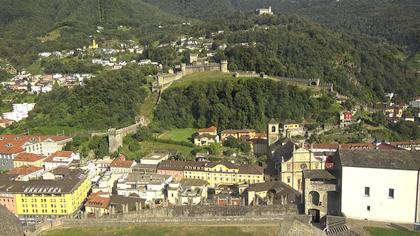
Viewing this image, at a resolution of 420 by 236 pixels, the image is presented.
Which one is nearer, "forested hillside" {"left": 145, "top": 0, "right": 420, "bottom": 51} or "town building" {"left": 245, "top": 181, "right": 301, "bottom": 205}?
"town building" {"left": 245, "top": 181, "right": 301, "bottom": 205}

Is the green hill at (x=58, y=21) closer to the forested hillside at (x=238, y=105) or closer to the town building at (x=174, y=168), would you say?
the forested hillside at (x=238, y=105)

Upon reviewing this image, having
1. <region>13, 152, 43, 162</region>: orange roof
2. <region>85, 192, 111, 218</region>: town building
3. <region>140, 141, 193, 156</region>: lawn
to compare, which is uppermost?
<region>13, 152, 43, 162</region>: orange roof

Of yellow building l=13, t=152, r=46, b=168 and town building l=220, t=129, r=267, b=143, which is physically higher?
town building l=220, t=129, r=267, b=143

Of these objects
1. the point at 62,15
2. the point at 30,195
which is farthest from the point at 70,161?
the point at 62,15

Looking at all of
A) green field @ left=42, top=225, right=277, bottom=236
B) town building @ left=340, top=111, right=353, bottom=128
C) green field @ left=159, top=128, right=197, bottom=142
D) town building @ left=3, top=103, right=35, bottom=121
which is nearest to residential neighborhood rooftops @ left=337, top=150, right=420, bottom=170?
green field @ left=42, top=225, right=277, bottom=236

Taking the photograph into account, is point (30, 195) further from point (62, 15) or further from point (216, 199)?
point (62, 15)

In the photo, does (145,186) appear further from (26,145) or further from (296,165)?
(26,145)

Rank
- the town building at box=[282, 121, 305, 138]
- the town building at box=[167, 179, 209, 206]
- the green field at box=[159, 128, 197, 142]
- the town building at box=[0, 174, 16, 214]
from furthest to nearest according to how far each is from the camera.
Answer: the green field at box=[159, 128, 197, 142] → the town building at box=[282, 121, 305, 138] → the town building at box=[0, 174, 16, 214] → the town building at box=[167, 179, 209, 206]

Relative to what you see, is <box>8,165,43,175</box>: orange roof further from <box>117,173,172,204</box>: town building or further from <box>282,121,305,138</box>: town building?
<box>282,121,305,138</box>: town building
